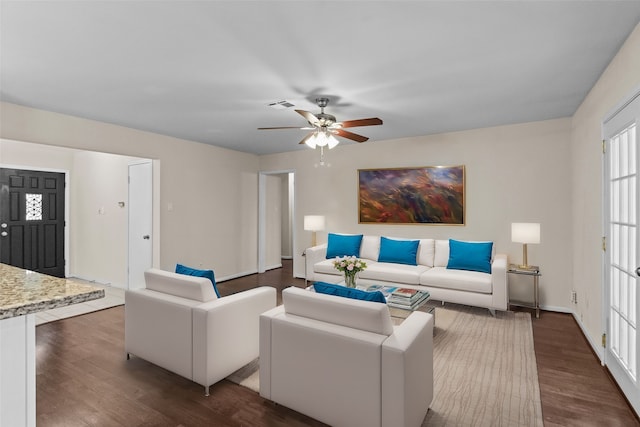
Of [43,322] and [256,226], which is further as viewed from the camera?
[256,226]

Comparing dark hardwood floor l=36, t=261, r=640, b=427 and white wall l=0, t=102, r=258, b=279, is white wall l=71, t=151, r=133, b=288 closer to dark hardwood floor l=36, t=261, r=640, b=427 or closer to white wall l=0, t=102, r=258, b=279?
→ white wall l=0, t=102, r=258, b=279

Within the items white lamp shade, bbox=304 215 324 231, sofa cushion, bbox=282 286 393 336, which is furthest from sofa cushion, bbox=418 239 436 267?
sofa cushion, bbox=282 286 393 336

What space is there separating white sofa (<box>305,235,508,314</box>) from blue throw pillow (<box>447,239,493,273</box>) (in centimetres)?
8

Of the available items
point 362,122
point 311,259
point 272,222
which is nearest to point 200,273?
point 362,122

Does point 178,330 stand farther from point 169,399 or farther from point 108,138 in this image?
point 108,138

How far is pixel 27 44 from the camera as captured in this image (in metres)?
2.31

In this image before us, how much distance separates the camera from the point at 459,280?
4172 mm

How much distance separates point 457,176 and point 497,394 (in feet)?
10.8

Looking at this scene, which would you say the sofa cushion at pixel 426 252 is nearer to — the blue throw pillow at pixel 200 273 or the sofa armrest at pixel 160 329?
the blue throw pillow at pixel 200 273

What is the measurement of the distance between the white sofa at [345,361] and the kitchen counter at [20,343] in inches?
45.2

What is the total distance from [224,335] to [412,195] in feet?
12.5

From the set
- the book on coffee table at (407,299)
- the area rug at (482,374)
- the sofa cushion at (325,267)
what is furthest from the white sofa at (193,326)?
the sofa cushion at (325,267)

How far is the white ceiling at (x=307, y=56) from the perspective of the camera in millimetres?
1954

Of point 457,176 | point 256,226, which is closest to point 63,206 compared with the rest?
point 256,226
